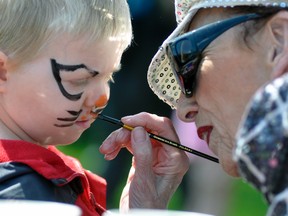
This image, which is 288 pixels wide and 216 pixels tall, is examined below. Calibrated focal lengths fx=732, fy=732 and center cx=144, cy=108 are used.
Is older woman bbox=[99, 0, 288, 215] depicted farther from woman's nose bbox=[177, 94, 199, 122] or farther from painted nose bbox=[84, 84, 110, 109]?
painted nose bbox=[84, 84, 110, 109]

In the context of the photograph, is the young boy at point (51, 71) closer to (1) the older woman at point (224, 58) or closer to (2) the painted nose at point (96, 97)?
(2) the painted nose at point (96, 97)

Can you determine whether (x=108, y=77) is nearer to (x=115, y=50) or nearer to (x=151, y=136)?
(x=115, y=50)

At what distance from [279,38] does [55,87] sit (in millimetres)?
581

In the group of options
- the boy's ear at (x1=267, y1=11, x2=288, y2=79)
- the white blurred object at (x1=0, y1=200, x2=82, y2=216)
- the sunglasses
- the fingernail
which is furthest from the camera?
the fingernail

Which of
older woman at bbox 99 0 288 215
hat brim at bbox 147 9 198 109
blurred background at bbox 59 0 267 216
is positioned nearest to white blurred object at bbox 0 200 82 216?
older woman at bbox 99 0 288 215

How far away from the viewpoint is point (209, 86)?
1.64 m

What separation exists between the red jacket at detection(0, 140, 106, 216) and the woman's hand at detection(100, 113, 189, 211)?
141 mm

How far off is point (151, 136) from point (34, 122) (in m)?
0.35

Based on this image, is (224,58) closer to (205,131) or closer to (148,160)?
(205,131)

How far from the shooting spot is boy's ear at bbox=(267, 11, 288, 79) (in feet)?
4.76

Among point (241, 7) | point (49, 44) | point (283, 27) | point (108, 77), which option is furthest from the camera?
point (108, 77)

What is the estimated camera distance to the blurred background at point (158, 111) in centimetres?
→ 412

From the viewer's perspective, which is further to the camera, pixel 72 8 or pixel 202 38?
pixel 72 8

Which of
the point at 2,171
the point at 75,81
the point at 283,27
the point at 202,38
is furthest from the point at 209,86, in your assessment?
the point at 2,171
